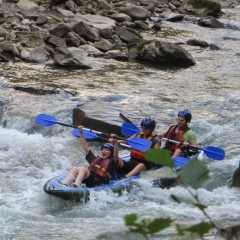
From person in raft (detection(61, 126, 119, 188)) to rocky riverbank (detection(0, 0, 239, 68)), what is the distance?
6351mm

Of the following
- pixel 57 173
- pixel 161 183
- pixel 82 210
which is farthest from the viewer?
pixel 57 173

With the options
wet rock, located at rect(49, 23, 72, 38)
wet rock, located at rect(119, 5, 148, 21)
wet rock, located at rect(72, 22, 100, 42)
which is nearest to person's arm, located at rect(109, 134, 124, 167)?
wet rock, located at rect(49, 23, 72, 38)

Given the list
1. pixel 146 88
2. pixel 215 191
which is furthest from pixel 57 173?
pixel 146 88

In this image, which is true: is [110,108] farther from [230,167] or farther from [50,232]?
[50,232]

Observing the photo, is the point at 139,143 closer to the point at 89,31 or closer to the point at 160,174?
the point at 160,174

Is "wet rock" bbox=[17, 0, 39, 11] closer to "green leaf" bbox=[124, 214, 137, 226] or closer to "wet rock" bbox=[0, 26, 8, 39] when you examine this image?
"wet rock" bbox=[0, 26, 8, 39]

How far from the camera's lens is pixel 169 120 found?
10664 millimetres

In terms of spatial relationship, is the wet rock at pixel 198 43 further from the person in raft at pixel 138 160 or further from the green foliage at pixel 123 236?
the green foliage at pixel 123 236

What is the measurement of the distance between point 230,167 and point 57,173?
2.36 m

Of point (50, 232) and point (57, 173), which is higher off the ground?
point (50, 232)

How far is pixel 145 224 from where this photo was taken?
1048mm

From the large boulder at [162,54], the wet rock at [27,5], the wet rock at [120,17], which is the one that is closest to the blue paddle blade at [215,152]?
the large boulder at [162,54]

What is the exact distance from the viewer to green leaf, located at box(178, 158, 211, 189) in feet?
3.46

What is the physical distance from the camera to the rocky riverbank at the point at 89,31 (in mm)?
14606
